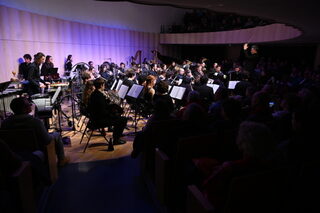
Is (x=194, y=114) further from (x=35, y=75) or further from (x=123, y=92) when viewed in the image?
(x=35, y=75)

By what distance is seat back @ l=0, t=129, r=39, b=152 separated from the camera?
2631 mm

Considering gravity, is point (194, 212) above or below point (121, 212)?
above

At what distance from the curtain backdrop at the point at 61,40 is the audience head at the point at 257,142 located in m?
8.11

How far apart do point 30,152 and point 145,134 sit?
134 centimetres

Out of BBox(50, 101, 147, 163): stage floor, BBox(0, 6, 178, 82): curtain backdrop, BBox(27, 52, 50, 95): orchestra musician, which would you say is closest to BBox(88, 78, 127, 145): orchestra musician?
BBox(50, 101, 147, 163): stage floor

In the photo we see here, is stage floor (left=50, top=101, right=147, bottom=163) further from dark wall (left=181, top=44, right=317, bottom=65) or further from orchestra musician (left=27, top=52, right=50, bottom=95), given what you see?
dark wall (left=181, top=44, right=317, bottom=65)

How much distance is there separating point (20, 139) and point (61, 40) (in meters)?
8.83

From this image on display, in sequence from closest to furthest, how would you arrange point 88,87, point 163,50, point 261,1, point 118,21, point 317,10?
point 261,1
point 317,10
point 88,87
point 118,21
point 163,50

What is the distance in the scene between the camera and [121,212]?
2.62 meters

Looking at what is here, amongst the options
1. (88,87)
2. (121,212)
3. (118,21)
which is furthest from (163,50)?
(121,212)

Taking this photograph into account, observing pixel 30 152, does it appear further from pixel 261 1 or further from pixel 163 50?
pixel 163 50

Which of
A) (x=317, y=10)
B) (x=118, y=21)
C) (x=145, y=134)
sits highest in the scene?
(x=118, y=21)

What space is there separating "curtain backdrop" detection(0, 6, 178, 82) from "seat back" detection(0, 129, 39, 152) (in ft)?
19.5

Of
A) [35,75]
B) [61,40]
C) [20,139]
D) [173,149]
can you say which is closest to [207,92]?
[173,149]
